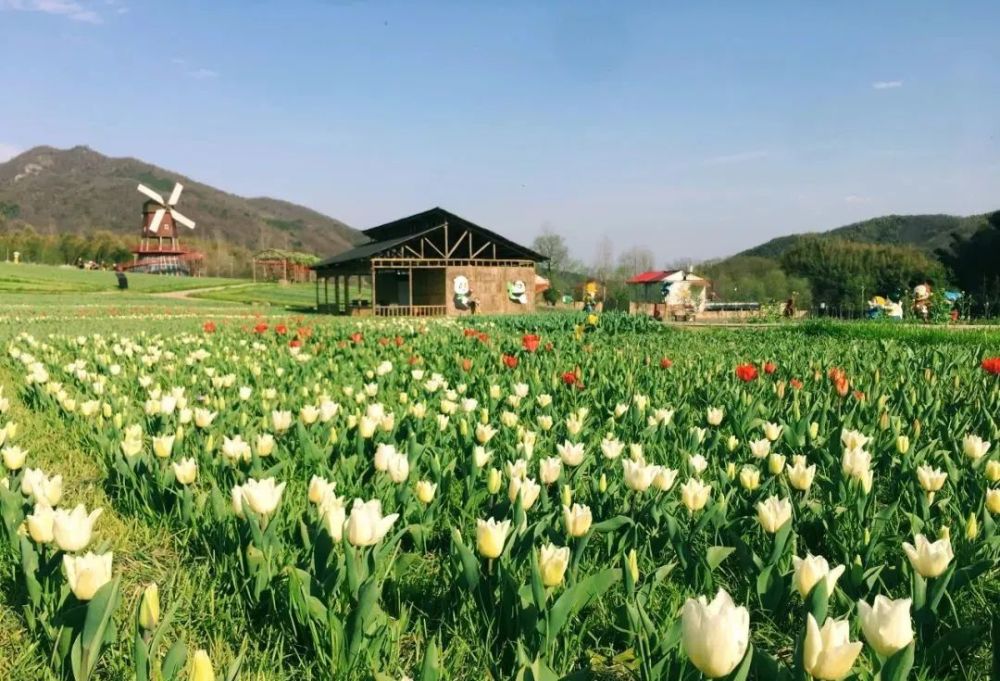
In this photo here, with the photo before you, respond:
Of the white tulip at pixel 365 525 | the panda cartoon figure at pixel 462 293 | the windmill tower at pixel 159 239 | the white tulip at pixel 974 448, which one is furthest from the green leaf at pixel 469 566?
the windmill tower at pixel 159 239

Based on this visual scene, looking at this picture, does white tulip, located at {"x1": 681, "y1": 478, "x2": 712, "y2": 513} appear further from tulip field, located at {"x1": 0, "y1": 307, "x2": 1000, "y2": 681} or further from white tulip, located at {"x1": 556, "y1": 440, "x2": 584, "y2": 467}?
white tulip, located at {"x1": 556, "y1": 440, "x2": 584, "y2": 467}

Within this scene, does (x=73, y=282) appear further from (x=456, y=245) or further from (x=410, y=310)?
(x=456, y=245)

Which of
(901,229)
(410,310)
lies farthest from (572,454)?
(901,229)

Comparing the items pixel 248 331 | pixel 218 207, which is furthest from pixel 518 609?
pixel 218 207

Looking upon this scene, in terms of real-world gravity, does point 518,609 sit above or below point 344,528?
below

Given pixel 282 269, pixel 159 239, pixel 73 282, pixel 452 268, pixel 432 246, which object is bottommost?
pixel 452 268

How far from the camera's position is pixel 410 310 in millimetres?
32562

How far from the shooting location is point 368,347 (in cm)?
878

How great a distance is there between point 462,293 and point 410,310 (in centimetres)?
254

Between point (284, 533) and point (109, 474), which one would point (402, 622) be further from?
point (109, 474)

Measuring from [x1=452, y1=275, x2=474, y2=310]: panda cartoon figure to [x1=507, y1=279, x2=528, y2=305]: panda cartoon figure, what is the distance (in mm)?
2217

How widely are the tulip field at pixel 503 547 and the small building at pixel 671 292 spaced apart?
37.9m

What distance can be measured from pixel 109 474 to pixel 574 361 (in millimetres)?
4725

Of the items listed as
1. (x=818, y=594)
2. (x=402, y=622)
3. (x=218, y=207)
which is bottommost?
(x=402, y=622)
